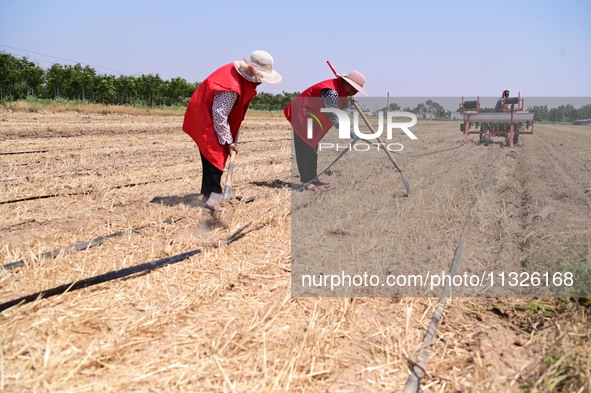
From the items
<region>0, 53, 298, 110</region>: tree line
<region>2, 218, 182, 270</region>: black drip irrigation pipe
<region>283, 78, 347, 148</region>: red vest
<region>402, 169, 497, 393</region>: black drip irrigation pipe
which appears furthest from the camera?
<region>0, 53, 298, 110</region>: tree line

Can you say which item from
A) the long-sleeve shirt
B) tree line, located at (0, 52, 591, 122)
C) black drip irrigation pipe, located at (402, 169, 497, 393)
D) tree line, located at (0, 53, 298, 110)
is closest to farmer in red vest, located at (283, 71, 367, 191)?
the long-sleeve shirt

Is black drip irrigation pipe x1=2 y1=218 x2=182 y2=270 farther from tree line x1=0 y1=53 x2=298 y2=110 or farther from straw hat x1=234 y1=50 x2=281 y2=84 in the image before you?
tree line x1=0 y1=53 x2=298 y2=110

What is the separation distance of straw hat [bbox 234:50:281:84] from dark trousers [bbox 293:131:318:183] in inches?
78.3

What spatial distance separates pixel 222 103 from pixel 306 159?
7.46ft

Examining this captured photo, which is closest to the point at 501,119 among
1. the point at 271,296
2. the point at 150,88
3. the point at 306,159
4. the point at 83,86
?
the point at 306,159

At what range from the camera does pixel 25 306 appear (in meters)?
2.66

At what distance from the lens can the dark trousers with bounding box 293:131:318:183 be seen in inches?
261

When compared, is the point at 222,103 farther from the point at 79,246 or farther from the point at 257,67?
the point at 79,246

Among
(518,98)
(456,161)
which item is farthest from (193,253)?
(518,98)

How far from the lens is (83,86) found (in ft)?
120

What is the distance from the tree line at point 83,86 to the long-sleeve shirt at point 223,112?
2789 cm

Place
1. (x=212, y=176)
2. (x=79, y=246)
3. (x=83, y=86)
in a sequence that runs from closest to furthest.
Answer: (x=79, y=246), (x=212, y=176), (x=83, y=86)

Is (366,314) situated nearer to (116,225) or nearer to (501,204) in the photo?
(116,225)

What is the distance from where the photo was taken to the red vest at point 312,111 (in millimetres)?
6043
